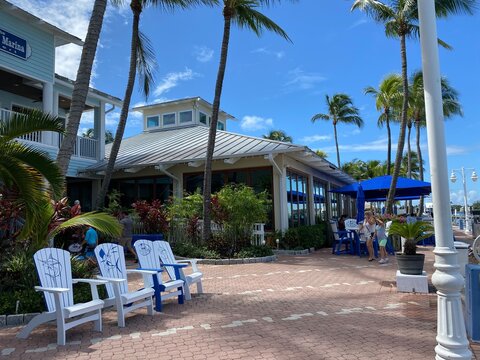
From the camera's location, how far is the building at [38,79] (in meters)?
13.5

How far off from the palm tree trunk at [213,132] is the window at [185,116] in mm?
9418

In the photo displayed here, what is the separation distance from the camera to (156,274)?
6.18 meters

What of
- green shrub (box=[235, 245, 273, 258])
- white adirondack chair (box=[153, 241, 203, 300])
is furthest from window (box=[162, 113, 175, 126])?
white adirondack chair (box=[153, 241, 203, 300])

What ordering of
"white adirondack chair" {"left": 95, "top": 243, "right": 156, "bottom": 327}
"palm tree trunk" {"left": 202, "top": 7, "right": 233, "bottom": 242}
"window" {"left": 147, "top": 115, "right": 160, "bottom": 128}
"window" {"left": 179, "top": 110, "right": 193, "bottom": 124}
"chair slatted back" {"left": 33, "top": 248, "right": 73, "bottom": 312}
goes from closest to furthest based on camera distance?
1. "chair slatted back" {"left": 33, "top": 248, "right": 73, "bottom": 312}
2. "white adirondack chair" {"left": 95, "top": 243, "right": 156, "bottom": 327}
3. "palm tree trunk" {"left": 202, "top": 7, "right": 233, "bottom": 242}
4. "window" {"left": 179, "top": 110, "right": 193, "bottom": 124}
5. "window" {"left": 147, "top": 115, "right": 160, "bottom": 128}

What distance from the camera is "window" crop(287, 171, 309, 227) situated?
15.7 metres

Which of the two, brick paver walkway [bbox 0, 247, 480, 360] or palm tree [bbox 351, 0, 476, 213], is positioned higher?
palm tree [bbox 351, 0, 476, 213]

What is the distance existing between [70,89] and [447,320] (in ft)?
54.2

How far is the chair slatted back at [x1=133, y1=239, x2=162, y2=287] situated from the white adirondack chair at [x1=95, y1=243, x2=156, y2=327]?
468 millimetres

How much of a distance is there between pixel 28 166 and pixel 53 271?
201cm

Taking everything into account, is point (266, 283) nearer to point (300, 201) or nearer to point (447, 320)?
point (447, 320)

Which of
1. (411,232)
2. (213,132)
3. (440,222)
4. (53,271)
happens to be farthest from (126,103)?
(440,222)

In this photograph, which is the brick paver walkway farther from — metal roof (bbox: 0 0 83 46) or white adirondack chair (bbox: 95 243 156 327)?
metal roof (bbox: 0 0 83 46)

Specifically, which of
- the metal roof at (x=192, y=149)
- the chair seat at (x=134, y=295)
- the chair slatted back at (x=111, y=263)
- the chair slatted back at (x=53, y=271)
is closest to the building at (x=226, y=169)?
the metal roof at (x=192, y=149)

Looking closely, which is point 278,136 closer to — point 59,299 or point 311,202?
point 311,202
